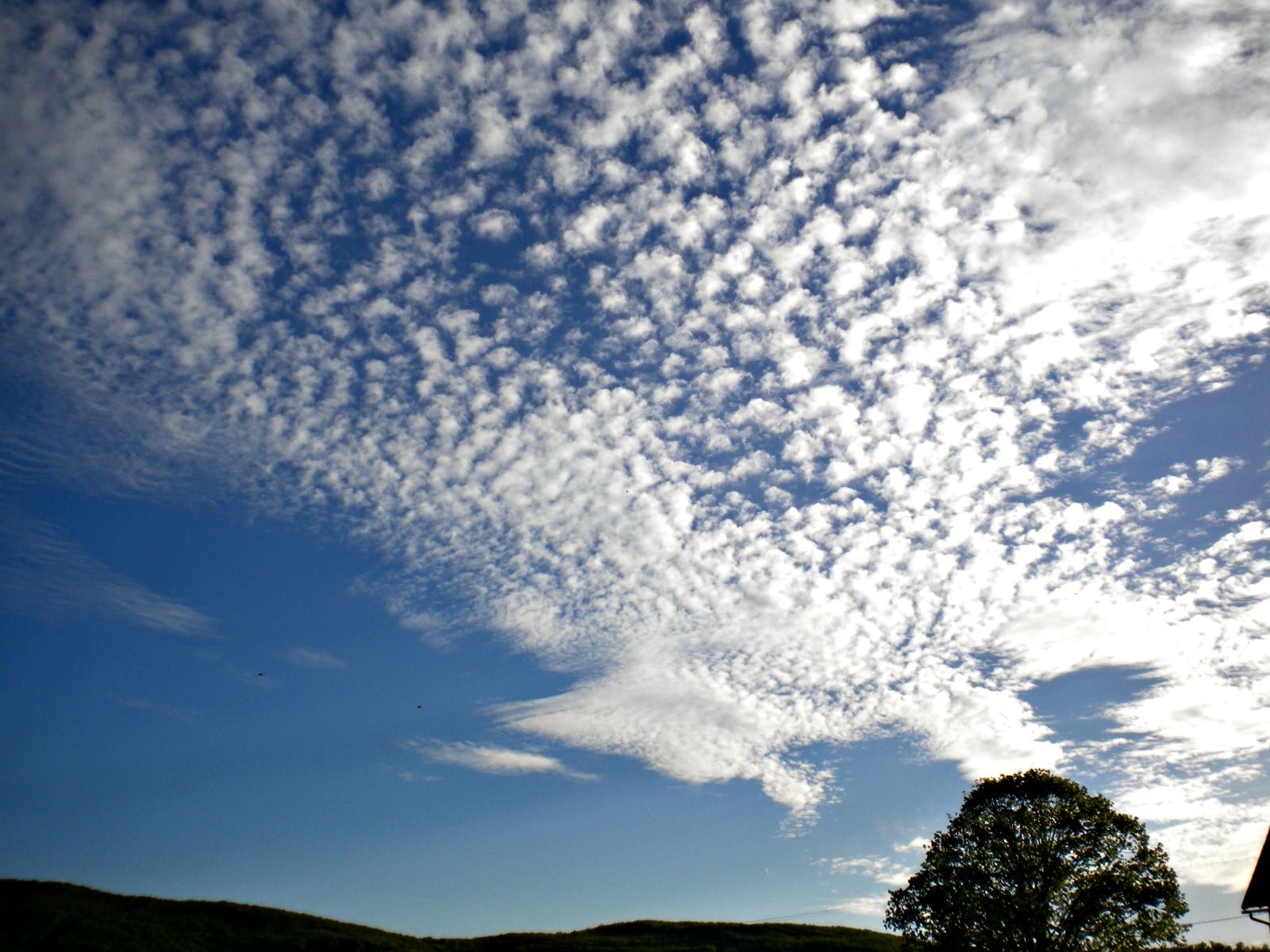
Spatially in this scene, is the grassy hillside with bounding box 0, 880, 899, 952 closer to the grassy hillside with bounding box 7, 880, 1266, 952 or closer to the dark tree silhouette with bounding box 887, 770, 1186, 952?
the grassy hillside with bounding box 7, 880, 1266, 952

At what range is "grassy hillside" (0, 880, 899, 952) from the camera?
56.2 meters

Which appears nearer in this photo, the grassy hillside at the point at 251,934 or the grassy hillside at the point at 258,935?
the grassy hillside at the point at 258,935

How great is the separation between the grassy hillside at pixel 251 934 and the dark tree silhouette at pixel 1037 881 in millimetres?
29283

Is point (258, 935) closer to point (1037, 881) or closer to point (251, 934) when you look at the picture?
point (251, 934)

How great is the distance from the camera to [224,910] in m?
69.8

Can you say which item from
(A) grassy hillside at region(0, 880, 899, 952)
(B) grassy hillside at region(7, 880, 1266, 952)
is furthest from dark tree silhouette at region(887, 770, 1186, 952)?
(A) grassy hillside at region(0, 880, 899, 952)

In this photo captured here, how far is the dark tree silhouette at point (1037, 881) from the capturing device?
4928 centimetres

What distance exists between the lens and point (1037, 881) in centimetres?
5072

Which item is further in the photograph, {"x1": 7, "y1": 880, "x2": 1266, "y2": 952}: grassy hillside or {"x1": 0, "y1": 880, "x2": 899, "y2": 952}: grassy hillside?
{"x1": 0, "y1": 880, "x2": 899, "y2": 952}: grassy hillside

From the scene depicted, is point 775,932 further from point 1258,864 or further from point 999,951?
point 1258,864

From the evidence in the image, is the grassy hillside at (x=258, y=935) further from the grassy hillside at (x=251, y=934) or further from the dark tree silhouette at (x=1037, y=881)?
the dark tree silhouette at (x=1037, y=881)

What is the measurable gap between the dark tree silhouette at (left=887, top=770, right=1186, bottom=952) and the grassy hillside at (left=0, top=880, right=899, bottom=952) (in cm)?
2928

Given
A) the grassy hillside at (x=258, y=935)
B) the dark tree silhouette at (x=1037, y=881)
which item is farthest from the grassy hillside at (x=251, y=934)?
the dark tree silhouette at (x=1037, y=881)

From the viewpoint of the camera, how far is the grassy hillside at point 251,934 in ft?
184
